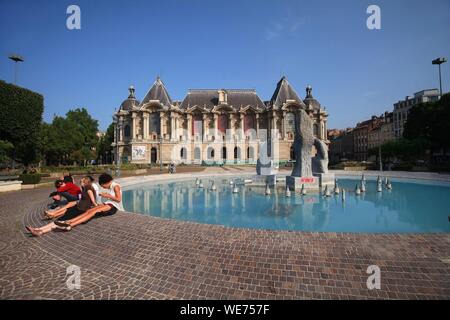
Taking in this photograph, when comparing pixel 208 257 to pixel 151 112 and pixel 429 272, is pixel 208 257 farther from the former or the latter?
pixel 151 112

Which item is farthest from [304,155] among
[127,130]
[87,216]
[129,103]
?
[129,103]

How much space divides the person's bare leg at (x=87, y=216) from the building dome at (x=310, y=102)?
2530 inches

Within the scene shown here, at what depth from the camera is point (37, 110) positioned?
23625mm

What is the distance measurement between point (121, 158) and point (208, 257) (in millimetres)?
61233

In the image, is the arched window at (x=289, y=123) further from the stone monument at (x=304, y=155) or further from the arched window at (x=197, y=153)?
the stone monument at (x=304, y=155)

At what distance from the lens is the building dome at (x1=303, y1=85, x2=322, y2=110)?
2514 inches

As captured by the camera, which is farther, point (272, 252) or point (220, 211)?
point (220, 211)

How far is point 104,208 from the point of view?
752cm

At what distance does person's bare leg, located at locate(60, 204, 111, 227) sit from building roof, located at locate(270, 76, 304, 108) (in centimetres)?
5916

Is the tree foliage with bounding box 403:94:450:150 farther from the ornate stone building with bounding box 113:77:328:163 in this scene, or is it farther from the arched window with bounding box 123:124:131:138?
the arched window with bounding box 123:124:131:138

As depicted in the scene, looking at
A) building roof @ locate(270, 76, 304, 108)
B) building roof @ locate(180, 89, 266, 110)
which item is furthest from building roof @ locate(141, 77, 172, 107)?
building roof @ locate(270, 76, 304, 108)

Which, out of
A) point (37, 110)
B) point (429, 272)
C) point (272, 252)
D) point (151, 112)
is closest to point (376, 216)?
point (429, 272)

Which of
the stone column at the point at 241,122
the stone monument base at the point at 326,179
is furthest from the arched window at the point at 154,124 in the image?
the stone monument base at the point at 326,179
